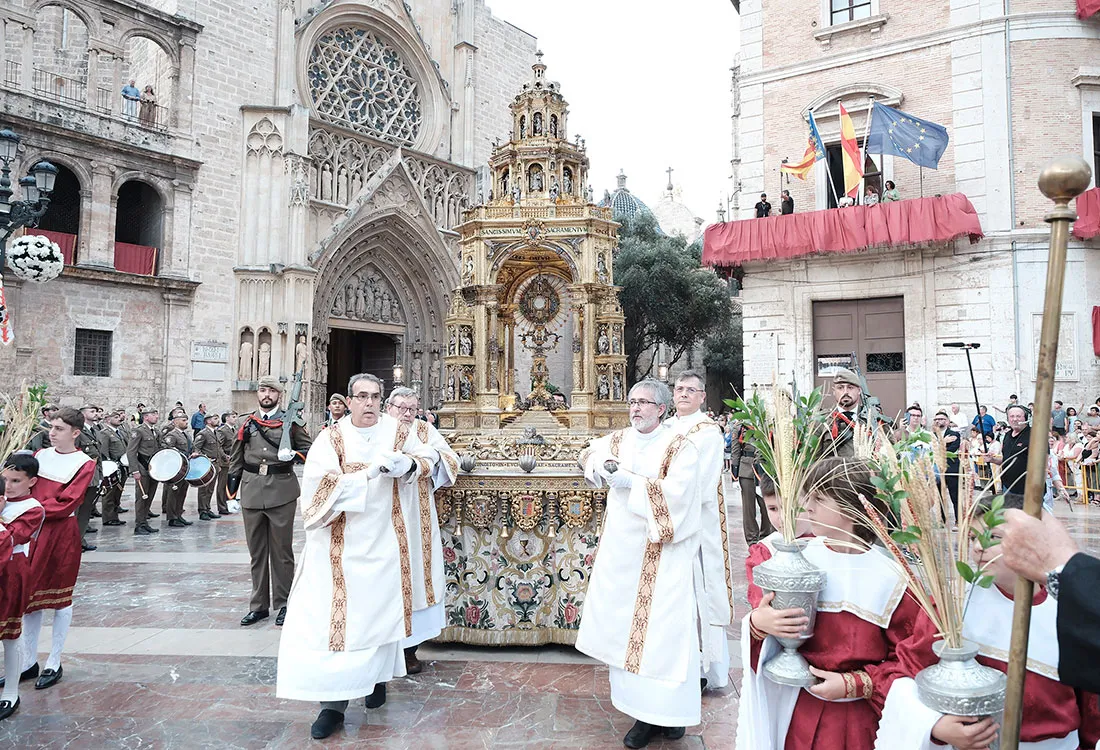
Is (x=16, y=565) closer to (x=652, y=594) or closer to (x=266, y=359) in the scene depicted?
(x=652, y=594)

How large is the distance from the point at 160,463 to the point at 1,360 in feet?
27.4

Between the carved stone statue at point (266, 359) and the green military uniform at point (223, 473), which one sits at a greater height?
the carved stone statue at point (266, 359)

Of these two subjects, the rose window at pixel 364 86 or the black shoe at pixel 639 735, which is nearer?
the black shoe at pixel 639 735

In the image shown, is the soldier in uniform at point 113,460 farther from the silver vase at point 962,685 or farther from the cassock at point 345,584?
the silver vase at point 962,685

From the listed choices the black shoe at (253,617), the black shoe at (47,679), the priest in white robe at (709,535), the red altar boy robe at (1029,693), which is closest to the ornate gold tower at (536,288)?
the black shoe at (253,617)

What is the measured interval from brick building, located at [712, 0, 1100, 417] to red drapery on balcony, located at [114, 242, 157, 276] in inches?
560

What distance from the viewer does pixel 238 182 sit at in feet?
64.9

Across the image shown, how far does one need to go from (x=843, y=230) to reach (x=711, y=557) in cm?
1230

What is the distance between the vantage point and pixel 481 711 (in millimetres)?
4219

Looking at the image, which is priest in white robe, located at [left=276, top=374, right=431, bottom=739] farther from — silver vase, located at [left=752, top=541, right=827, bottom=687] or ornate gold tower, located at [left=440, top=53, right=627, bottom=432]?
ornate gold tower, located at [left=440, top=53, right=627, bottom=432]

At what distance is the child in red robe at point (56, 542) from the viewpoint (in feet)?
14.3

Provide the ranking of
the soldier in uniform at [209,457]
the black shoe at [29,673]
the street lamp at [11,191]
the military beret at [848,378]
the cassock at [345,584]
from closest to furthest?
the cassock at [345,584], the black shoe at [29,673], the military beret at [848,378], the street lamp at [11,191], the soldier in uniform at [209,457]

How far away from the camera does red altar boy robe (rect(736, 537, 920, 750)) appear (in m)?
2.18

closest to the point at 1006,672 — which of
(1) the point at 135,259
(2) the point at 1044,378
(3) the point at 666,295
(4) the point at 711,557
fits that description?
(2) the point at 1044,378
